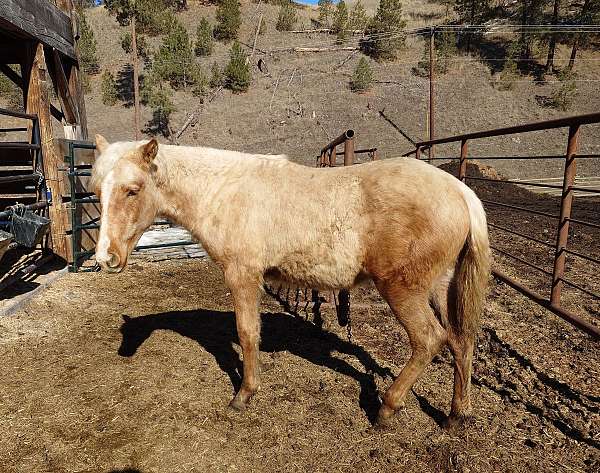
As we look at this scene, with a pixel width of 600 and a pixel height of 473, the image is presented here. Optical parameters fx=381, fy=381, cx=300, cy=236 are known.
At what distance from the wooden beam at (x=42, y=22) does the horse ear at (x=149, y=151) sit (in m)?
3.92

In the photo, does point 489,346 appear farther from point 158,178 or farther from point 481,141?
point 481,141

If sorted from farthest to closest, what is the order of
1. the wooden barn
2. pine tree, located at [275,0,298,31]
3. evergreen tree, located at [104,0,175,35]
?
pine tree, located at [275,0,298,31], evergreen tree, located at [104,0,175,35], the wooden barn

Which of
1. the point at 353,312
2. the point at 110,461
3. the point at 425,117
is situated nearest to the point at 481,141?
the point at 425,117

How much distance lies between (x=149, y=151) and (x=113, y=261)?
0.82 metres

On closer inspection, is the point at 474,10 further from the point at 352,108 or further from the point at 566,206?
the point at 566,206

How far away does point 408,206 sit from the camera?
2514 mm

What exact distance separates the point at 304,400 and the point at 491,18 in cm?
3926

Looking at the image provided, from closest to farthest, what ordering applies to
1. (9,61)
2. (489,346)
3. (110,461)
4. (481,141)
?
(110,461) < (489,346) < (9,61) < (481,141)

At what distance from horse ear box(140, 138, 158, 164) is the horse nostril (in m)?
0.72

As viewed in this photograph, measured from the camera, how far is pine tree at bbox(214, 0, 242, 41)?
111 feet

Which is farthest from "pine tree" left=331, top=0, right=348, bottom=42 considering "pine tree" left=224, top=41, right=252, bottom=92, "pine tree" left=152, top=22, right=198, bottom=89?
"pine tree" left=152, top=22, right=198, bottom=89

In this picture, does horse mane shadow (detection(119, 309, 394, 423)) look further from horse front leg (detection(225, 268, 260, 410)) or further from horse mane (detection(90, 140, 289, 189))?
horse mane (detection(90, 140, 289, 189))

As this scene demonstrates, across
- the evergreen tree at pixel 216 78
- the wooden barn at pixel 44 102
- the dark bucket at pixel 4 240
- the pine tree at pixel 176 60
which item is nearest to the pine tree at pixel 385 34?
the evergreen tree at pixel 216 78

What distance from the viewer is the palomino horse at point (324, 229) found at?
8.37ft
